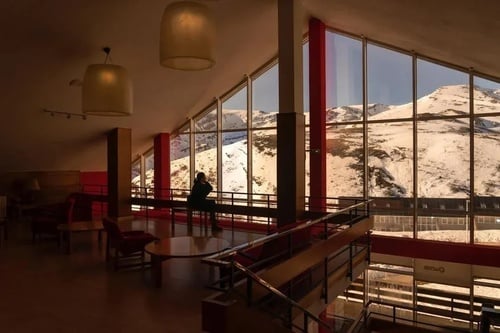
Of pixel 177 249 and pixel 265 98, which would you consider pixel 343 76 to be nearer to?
pixel 265 98

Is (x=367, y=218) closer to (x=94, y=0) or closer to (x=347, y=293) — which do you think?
(x=347, y=293)

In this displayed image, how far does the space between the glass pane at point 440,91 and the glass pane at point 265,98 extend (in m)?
4.25

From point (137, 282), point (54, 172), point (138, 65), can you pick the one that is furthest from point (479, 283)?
point (54, 172)

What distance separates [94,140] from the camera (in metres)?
12.3

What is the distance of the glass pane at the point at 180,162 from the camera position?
48.2 feet

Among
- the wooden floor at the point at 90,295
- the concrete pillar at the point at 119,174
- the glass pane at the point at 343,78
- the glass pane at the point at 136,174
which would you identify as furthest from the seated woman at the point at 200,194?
the glass pane at the point at 136,174

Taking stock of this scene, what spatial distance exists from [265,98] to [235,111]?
4.01 feet

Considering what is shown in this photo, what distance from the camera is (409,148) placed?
1042cm

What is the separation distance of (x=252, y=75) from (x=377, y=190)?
5421 mm

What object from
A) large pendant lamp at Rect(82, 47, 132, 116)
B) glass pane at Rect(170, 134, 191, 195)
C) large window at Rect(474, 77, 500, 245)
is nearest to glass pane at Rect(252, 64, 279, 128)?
glass pane at Rect(170, 134, 191, 195)

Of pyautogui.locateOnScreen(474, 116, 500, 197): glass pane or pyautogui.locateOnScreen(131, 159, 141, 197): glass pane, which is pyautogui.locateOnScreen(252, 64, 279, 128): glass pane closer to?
pyautogui.locateOnScreen(131, 159, 141, 197): glass pane

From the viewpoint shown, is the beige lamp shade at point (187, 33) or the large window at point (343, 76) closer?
the beige lamp shade at point (187, 33)

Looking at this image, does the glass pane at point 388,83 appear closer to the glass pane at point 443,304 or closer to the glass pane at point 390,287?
the glass pane at point 390,287

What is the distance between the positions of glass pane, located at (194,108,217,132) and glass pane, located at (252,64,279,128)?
1637 mm
